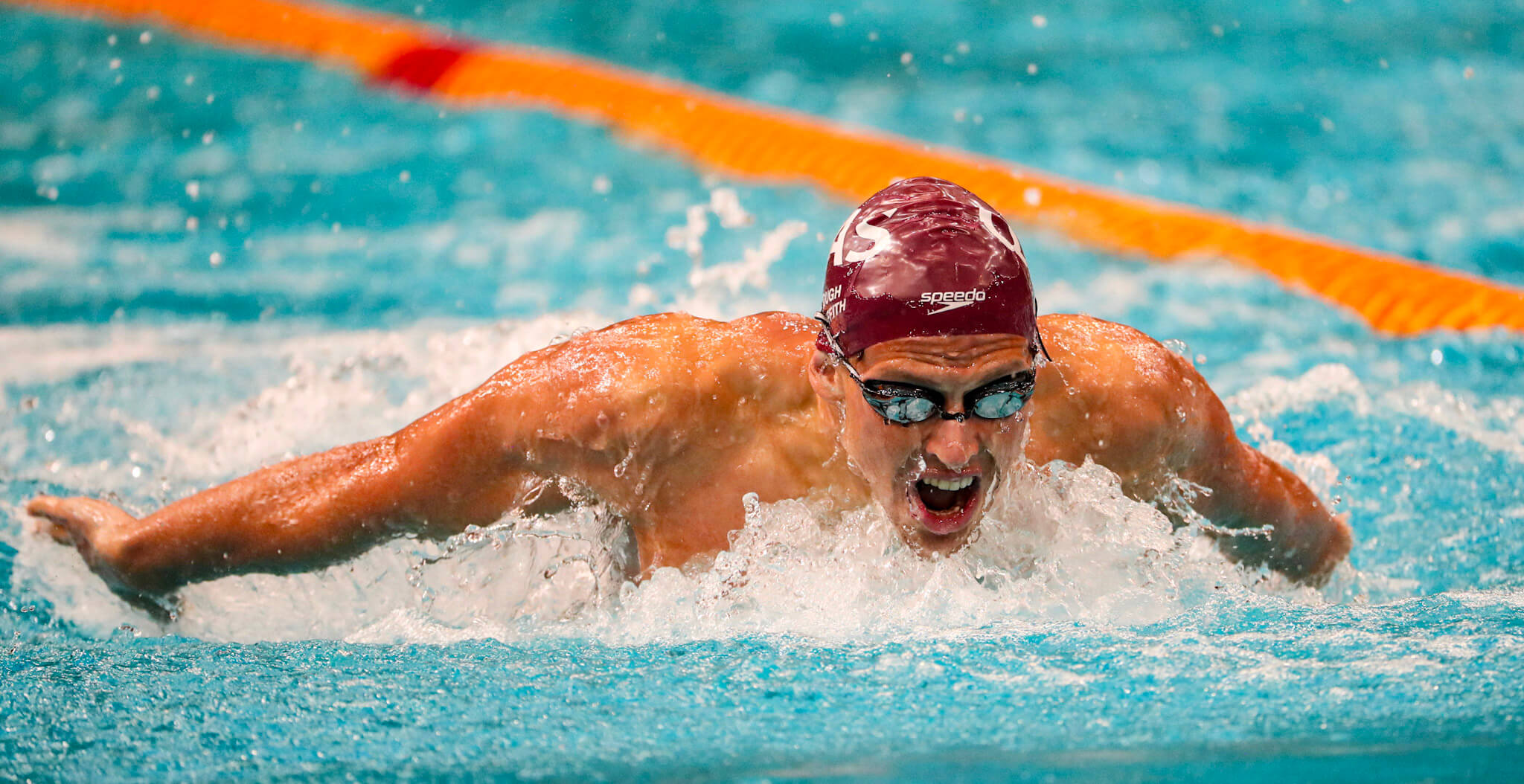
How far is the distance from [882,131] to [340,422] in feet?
9.20

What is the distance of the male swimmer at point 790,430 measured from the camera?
6.84 ft

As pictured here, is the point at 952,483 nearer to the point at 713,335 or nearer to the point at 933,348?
the point at 933,348

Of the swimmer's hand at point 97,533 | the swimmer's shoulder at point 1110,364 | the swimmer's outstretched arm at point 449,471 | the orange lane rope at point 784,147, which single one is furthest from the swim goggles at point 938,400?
the orange lane rope at point 784,147

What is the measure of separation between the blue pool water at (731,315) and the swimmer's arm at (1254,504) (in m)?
0.07

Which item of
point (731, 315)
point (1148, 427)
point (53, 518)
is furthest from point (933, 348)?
point (731, 315)

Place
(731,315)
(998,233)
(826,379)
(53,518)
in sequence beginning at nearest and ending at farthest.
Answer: (998,233), (826,379), (53,518), (731,315)

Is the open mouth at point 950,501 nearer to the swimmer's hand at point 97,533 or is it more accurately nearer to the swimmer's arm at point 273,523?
the swimmer's arm at point 273,523

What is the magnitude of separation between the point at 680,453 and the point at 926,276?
1.73ft

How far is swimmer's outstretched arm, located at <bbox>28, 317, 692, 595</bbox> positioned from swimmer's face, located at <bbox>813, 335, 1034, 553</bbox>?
0.32 m

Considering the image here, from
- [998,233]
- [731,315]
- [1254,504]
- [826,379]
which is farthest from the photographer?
[731,315]

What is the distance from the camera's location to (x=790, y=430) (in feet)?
7.69

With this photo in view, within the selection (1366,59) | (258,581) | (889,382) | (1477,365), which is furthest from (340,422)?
(1366,59)

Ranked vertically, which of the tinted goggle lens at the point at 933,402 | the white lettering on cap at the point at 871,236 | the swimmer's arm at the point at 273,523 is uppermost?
the white lettering on cap at the point at 871,236

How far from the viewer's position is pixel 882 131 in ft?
19.0
